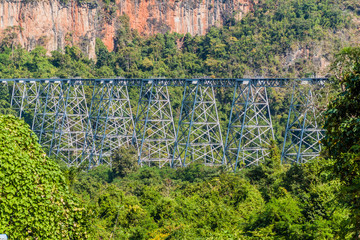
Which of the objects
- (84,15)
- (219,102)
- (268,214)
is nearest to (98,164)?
(219,102)

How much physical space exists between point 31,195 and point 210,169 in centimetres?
2361

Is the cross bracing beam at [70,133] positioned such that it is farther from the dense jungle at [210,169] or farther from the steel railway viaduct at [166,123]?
the dense jungle at [210,169]

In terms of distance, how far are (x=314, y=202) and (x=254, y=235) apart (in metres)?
2.02

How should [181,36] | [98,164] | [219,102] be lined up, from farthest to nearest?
[181,36]
[219,102]
[98,164]

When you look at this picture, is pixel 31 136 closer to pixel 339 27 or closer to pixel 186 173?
pixel 186 173

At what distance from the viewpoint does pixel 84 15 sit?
214ft

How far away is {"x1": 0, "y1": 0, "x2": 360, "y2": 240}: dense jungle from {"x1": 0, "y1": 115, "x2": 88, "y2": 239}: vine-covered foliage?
0.06 feet

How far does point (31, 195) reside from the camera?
8688 mm

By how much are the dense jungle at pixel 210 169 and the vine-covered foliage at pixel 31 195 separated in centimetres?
2

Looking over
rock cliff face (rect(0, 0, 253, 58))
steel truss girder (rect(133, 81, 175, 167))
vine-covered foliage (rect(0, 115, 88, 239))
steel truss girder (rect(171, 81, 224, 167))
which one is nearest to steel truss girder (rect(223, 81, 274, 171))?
steel truss girder (rect(171, 81, 224, 167))

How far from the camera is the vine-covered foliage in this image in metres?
8.43

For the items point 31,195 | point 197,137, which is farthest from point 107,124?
point 31,195

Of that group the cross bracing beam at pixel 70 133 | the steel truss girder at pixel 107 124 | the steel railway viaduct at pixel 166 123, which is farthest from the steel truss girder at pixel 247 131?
the cross bracing beam at pixel 70 133

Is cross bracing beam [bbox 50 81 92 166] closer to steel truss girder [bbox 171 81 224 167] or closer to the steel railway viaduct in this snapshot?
the steel railway viaduct
